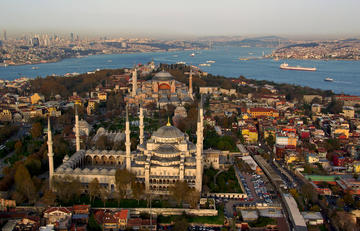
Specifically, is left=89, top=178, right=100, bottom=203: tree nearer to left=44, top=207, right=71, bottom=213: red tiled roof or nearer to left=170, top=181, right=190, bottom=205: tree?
left=44, top=207, right=71, bottom=213: red tiled roof

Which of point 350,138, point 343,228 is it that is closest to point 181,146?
point 343,228

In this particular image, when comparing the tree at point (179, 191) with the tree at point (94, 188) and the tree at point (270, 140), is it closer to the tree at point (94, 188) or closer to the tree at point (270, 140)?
the tree at point (94, 188)

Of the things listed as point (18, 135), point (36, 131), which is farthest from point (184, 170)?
point (18, 135)

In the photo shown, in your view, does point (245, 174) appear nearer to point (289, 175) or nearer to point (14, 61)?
point (289, 175)

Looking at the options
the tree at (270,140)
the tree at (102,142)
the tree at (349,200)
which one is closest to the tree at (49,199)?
the tree at (102,142)

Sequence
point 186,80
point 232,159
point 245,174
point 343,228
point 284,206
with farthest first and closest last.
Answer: point 186,80, point 232,159, point 245,174, point 284,206, point 343,228

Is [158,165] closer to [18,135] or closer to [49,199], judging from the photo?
[49,199]
